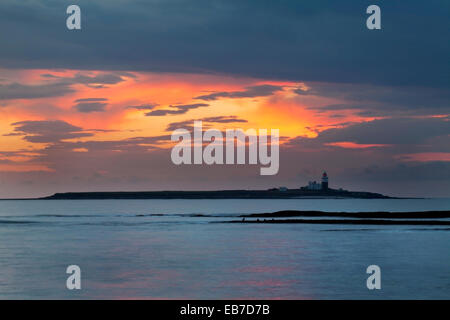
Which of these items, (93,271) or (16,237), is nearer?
(93,271)

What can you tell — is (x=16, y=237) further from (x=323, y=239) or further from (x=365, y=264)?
(x=365, y=264)

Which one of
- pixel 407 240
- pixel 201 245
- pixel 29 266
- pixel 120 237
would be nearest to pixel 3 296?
pixel 29 266

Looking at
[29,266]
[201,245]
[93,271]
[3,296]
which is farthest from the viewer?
[201,245]

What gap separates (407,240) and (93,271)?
31.2 metres

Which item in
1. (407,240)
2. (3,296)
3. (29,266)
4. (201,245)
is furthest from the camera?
(407,240)

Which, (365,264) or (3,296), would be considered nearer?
(3,296)

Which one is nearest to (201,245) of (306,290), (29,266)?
(29,266)

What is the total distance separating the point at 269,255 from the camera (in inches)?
1706
